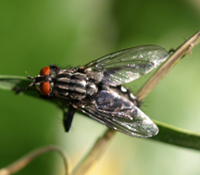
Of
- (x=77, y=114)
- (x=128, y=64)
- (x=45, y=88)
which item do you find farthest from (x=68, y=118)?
(x=128, y=64)

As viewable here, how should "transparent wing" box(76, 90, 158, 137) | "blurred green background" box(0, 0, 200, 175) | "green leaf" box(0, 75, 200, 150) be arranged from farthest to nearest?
"blurred green background" box(0, 0, 200, 175)
"transparent wing" box(76, 90, 158, 137)
"green leaf" box(0, 75, 200, 150)

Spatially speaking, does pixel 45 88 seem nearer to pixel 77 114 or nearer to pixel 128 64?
pixel 77 114

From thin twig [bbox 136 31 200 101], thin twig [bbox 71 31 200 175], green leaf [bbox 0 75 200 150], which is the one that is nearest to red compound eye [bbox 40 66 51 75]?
green leaf [bbox 0 75 200 150]

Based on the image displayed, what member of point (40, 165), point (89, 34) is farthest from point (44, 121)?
point (89, 34)

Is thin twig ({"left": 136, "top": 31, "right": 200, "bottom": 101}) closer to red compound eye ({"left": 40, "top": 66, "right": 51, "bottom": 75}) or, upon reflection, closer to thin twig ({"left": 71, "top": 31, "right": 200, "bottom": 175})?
thin twig ({"left": 71, "top": 31, "right": 200, "bottom": 175})

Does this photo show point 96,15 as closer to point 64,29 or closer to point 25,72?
point 64,29

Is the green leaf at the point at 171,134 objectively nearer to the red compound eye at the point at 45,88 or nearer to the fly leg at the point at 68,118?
the red compound eye at the point at 45,88
